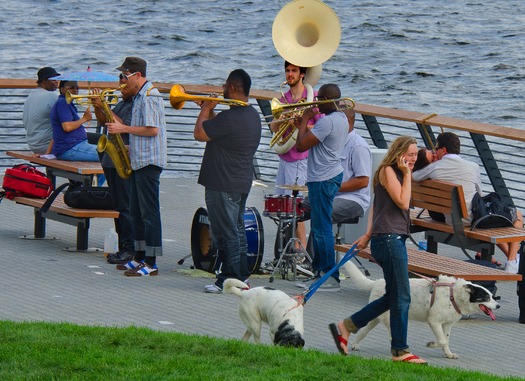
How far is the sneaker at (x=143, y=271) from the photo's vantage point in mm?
11188

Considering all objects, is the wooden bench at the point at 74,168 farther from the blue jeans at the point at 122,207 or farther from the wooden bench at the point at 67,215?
the blue jeans at the point at 122,207

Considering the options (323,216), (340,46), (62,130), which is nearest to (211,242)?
(323,216)

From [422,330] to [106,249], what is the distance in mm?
3528

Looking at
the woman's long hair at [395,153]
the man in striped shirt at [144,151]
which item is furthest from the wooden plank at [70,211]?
the woman's long hair at [395,153]

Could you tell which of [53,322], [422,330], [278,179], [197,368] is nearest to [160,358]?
[197,368]

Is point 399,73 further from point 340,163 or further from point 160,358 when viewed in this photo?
point 160,358

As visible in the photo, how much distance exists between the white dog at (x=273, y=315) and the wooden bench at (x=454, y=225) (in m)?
3.34

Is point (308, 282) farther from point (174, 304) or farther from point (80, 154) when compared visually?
point (80, 154)

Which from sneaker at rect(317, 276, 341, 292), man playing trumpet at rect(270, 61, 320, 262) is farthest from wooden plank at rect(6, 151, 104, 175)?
sneaker at rect(317, 276, 341, 292)

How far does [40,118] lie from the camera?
14125 millimetres

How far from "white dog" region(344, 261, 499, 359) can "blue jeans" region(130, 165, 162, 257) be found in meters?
2.56

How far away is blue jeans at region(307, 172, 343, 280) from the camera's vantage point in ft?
35.6

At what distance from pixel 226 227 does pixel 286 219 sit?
1.04 metres

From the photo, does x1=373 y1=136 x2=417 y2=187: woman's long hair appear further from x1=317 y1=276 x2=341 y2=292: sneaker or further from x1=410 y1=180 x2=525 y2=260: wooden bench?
x1=410 y1=180 x2=525 y2=260: wooden bench
